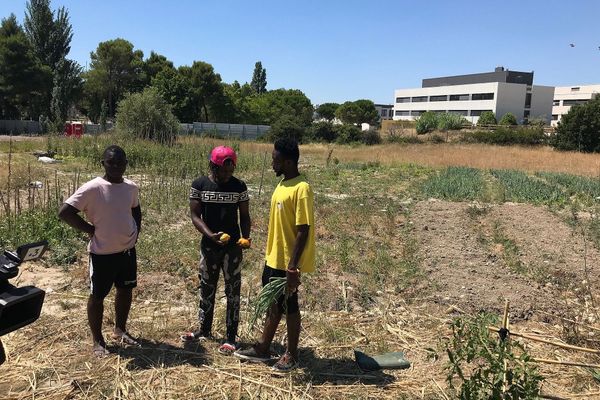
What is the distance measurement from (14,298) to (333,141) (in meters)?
43.9

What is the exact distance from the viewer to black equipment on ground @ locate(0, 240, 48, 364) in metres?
1.97

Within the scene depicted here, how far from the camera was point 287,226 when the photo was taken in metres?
3.37

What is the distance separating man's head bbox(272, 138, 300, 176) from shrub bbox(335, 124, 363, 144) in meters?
41.0

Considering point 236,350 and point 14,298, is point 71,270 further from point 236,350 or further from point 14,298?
point 14,298

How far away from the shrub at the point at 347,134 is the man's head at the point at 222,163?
40.8 meters

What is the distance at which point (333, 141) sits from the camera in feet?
148

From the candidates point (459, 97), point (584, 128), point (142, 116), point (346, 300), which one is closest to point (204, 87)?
point (142, 116)

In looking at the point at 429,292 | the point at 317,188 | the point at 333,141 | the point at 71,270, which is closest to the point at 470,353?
the point at 429,292

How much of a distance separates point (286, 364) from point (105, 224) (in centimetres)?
171

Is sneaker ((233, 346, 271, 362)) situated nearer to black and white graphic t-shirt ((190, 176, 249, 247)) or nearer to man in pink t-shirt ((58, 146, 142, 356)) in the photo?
black and white graphic t-shirt ((190, 176, 249, 247))

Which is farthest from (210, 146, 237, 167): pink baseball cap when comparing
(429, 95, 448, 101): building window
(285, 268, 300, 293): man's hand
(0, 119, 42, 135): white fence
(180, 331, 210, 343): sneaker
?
(429, 95, 448, 101): building window

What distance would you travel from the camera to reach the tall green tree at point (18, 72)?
34.9m

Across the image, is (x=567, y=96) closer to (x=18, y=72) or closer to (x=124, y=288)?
(x=18, y=72)

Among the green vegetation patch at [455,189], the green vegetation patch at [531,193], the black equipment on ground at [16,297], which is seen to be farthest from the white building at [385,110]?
the black equipment on ground at [16,297]
